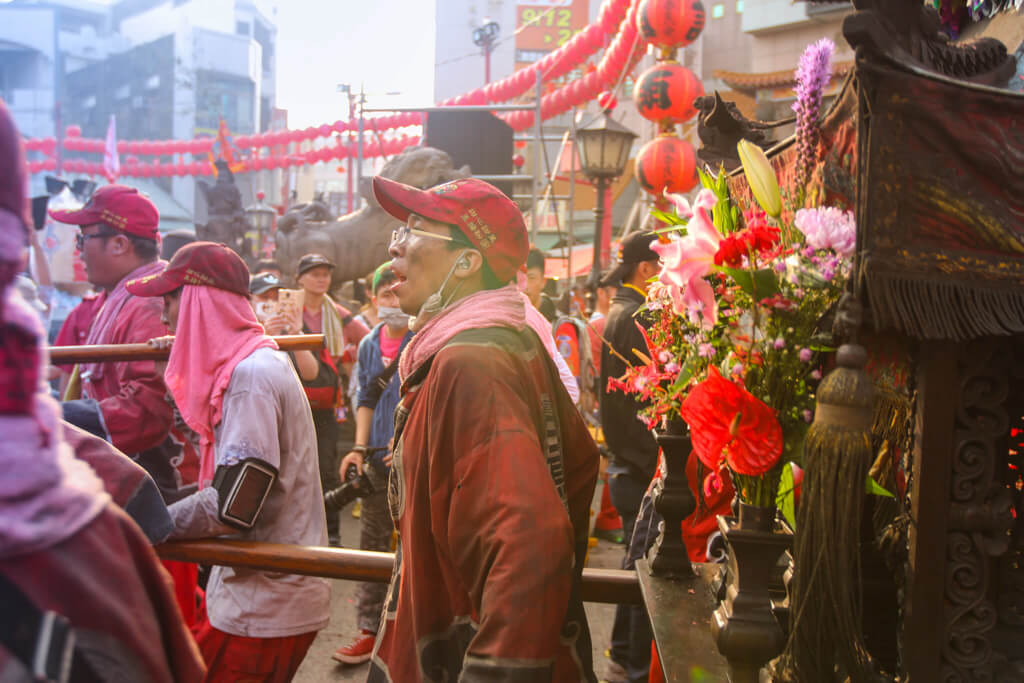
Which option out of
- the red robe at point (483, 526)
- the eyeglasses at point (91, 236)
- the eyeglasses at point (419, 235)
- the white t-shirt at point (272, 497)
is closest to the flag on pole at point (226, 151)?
the eyeglasses at point (91, 236)

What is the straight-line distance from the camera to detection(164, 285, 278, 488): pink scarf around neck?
110 inches

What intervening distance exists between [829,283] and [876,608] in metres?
0.94

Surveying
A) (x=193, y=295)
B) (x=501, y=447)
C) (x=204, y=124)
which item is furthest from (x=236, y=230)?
(x=204, y=124)

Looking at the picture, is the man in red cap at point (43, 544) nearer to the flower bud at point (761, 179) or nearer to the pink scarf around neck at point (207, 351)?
the flower bud at point (761, 179)

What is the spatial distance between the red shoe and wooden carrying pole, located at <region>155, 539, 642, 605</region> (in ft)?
6.86

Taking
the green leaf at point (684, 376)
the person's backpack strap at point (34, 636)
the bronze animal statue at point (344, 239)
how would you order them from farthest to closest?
the bronze animal statue at point (344, 239)
the green leaf at point (684, 376)
the person's backpack strap at point (34, 636)

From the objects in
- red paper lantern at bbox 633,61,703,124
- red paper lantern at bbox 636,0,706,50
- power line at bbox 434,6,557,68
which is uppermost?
power line at bbox 434,6,557,68

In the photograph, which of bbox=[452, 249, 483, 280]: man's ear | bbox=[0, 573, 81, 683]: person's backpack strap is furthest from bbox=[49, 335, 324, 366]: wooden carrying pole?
bbox=[0, 573, 81, 683]: person's backpack strap

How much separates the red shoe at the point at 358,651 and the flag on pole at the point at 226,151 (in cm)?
2228

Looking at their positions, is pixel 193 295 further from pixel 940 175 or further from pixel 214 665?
pixel 940 175

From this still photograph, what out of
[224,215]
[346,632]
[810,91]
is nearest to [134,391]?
[346,632]

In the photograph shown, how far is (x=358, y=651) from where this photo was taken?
432 cm

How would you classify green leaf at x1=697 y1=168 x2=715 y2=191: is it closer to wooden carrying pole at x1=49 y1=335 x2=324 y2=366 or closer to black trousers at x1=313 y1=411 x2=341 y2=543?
wooden carrying pole at x1=49 y1=335 x2=324 y2=366

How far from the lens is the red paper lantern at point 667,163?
27.7ft
